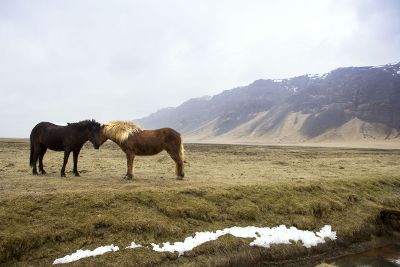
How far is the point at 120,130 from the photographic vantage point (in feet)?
53.0

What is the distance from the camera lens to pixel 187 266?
10.2m

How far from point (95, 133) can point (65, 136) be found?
1316 mm

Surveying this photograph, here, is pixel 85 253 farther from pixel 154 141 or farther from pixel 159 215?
pixel 154 141

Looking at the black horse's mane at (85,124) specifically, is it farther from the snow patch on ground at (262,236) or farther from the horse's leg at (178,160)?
the snow patch on ground at (262,236)

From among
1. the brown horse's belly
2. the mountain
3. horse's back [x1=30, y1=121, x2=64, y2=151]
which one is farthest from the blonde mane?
the mountain

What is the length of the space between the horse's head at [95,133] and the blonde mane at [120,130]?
32 centimetres

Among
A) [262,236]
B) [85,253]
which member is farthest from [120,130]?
[262,236]

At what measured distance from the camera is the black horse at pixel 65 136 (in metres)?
16.2

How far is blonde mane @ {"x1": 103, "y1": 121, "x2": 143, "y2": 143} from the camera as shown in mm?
15955

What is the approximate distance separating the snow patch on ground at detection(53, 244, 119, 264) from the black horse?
7.06 m

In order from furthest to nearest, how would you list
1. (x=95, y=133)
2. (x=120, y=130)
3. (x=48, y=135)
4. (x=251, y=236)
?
(x=95, y=133) < (x=48, y=135) < (x=120, y=130) < (x=251, y=236)

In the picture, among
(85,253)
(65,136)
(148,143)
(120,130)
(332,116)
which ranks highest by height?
(332,116)

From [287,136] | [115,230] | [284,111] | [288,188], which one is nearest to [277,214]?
[288,188]

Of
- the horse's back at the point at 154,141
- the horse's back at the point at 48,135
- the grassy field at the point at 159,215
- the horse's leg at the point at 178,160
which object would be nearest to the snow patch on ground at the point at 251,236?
the grassy field at the point at 159,215
